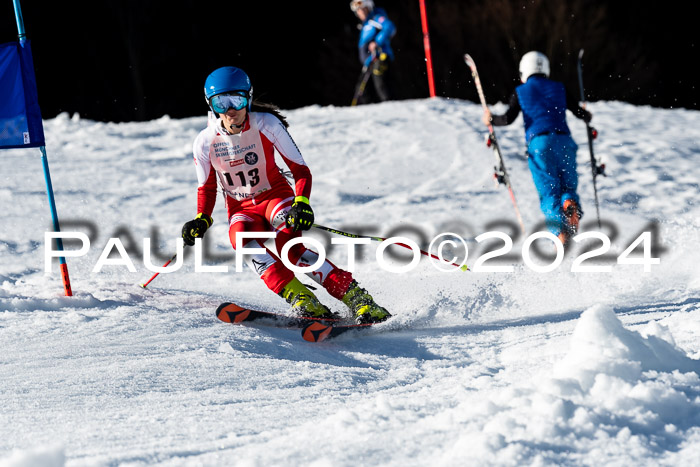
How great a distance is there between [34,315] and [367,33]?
8.91 meters

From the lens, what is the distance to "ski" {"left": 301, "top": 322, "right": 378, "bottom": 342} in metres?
4.32

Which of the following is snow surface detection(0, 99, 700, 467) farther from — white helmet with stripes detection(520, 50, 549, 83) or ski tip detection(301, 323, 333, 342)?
white helmet with stripes detection(520, 50, 549, 83)

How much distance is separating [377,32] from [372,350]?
29.6ft

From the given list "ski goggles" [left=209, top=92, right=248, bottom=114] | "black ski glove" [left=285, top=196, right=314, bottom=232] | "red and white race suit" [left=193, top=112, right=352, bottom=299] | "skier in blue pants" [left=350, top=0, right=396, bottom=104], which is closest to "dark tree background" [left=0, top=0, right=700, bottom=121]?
"skier in blue pants" [left=350, top=0, right=396, bottom=104]

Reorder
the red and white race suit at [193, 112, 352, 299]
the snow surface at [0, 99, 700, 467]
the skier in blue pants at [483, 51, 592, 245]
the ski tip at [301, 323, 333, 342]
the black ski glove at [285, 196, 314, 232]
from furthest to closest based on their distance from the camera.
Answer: the skier in blue pants at [483, 51, 592, 245] → the red and white race suit at [193, 112, 352, 299] → the black ski glove at [285, 196, 314, 232] → the ski tip at [301, 323, 333, 342] → the snow surface at [0, 99, 700, 467]

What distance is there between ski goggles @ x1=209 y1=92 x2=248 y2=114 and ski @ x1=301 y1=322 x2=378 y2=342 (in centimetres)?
125

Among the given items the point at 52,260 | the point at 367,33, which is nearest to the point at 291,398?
the point at 52,260

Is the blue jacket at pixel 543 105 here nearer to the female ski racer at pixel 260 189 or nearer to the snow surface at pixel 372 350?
the snow surface at pixel 372 350

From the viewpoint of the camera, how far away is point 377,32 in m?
12.6

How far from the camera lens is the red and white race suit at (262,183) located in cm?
472

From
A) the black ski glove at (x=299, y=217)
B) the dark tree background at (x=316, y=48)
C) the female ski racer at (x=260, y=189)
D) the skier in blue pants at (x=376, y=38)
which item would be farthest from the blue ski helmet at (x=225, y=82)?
the dark tree background at (x=316, y=48)

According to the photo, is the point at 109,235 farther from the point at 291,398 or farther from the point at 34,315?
the point at 291,398

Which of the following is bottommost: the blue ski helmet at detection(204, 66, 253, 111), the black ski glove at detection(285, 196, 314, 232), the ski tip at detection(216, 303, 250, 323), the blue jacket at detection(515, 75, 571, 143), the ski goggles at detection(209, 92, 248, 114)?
the ski tip at detection(216, 303, 250, 323)

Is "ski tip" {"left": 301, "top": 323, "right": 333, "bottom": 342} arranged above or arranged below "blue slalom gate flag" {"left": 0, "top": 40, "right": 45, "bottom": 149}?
below
